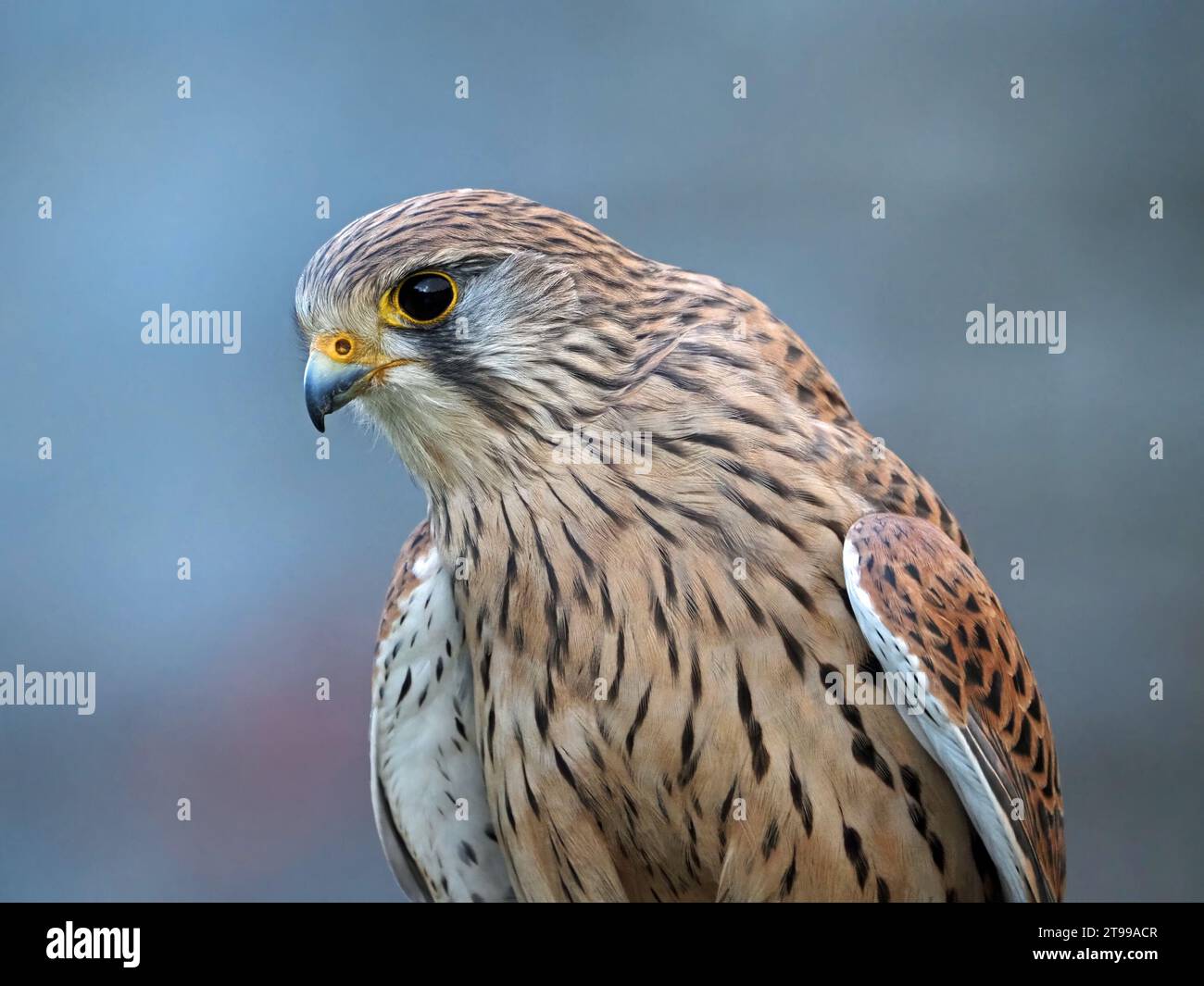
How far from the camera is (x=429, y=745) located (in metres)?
1.70

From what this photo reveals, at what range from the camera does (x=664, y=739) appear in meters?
1.40

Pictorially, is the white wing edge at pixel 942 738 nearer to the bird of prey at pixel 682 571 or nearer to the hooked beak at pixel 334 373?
the bird of prey at pixel 682 571

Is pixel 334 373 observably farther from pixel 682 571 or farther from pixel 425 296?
pixel 682 571

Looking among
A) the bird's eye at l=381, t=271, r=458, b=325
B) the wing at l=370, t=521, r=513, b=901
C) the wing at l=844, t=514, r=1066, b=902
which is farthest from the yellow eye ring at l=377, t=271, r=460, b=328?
the wing at l=844, t=514, r=1066, b=902

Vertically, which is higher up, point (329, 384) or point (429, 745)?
point (329, 384)

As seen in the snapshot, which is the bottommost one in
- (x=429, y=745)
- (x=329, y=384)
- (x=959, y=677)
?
(x=429, y=745)

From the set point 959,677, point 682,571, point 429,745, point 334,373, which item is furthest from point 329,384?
point 959,677

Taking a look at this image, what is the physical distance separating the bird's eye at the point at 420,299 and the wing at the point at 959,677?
22.6 inches

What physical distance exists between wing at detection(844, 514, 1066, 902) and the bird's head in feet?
1.32

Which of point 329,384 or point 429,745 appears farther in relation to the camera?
point 429,745

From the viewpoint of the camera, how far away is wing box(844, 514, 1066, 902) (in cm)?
135

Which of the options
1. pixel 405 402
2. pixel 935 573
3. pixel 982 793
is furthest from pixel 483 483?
pixel 982 793

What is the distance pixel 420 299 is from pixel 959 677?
804 mm
